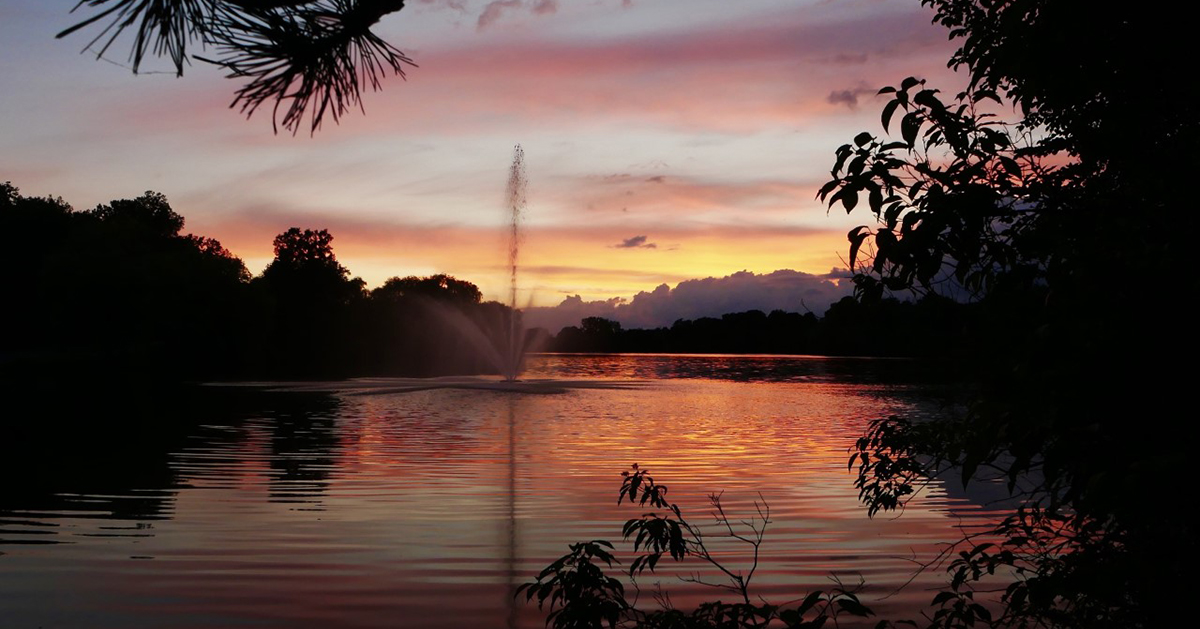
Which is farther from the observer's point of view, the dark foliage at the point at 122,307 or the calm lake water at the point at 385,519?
the dark foliage at the point at 122,307

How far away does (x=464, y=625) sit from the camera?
751cm

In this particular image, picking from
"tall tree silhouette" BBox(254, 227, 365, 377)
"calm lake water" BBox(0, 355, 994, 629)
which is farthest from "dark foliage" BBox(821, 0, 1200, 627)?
"tall tree silhouette" BBox(254, 227, 365, 377)

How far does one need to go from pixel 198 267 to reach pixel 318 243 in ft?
136

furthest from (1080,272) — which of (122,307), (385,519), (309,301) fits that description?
(309,301)

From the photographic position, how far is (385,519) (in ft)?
Answer: 39.1

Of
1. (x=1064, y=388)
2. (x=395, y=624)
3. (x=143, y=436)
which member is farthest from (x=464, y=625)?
(x=143, y=436)

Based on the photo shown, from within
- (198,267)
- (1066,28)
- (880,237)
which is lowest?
(880,237)

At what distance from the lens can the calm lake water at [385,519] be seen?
317 inches

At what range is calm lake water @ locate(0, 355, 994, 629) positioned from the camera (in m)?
8.05

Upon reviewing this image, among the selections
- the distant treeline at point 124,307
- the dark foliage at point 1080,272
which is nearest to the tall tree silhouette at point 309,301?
the distant treeline at point 124,307

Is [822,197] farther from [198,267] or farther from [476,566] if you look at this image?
[198,267]

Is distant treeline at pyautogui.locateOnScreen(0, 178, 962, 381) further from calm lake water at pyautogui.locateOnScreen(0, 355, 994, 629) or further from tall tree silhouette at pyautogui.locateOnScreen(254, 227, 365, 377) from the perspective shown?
calm lake water at pyautogui.locateOnScreen(0, 355, 994, 629)

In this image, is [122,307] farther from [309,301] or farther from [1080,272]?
[1080,272]

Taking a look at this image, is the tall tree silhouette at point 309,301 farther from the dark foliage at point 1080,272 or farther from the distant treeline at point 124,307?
the dark foliage at point 1080,272
